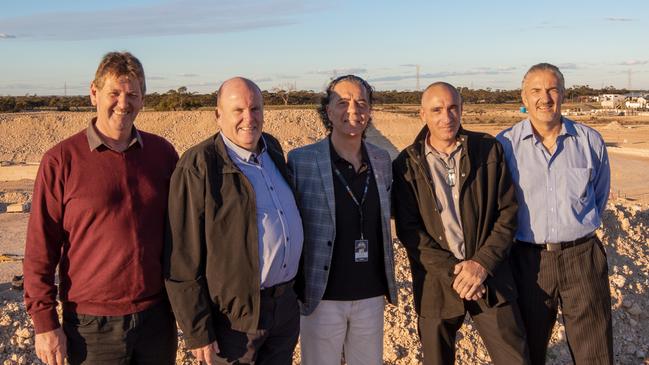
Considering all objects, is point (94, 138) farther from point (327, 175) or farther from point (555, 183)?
point (555, 183)

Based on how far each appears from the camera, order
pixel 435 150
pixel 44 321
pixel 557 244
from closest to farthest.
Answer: pixel 44 321, pixel 435 150, pixel 557 244

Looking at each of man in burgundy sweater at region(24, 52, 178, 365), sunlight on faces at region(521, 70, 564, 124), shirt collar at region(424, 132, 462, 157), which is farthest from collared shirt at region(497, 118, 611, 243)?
man in burgundy sweater at region(24, 52, 178, 365)

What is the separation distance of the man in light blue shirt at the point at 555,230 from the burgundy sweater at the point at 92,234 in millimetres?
2182

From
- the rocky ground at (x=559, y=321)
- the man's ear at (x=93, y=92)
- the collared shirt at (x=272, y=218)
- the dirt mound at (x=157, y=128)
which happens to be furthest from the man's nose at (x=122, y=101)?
the dirt mound at (x=157, y=128)

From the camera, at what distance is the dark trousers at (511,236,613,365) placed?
3.95 m

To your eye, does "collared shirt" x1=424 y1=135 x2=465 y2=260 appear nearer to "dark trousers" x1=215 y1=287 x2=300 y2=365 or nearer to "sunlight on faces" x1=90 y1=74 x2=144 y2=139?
"dark trousers" x1=215 y1=287 x2=300 y2=365

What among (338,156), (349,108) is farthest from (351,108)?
(338,156)

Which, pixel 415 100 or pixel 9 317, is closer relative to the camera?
pixel 9 317

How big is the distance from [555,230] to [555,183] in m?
0.28

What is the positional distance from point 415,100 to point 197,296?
8078 centimetres

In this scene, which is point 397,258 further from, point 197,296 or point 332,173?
point 197,296

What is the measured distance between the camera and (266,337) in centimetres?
330

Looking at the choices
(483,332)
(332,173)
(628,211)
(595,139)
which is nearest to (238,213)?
(332,173)

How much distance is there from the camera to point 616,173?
778 inches
